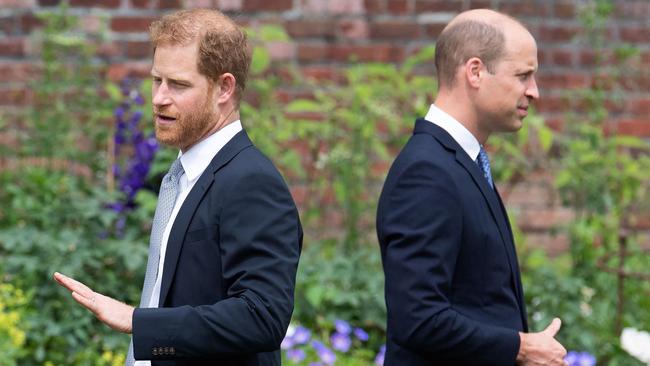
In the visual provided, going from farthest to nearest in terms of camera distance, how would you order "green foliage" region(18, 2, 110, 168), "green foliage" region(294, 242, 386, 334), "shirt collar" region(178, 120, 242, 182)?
"green foliage" region(18, 2, 110, 168) → "green foliage" region(294, 242, 386, 334) → "shirt collar" region(178, 120, 242, 182)

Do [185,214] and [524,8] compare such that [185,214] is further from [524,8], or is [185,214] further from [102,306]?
[524,8]

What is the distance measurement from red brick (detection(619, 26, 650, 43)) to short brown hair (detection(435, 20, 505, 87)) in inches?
132

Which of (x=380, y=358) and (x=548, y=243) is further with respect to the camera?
(x=548, y=243)

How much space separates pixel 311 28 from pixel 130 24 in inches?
35.5

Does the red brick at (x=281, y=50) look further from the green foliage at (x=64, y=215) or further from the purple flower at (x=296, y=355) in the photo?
the purple flower at (x=296, y=355)

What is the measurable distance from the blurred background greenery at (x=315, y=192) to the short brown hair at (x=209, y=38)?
209 cm

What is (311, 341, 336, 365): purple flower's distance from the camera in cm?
506

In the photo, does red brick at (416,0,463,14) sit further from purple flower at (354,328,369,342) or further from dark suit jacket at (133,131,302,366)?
dark suit jacket at (133,131,302,366)

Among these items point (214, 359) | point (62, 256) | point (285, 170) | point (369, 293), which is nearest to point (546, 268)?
point (369, 293)

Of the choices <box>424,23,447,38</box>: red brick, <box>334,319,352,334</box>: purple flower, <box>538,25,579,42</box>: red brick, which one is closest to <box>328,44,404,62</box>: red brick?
<box>424,23,447,38</box>: red brick

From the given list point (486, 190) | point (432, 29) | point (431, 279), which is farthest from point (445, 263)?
point (432, 29)

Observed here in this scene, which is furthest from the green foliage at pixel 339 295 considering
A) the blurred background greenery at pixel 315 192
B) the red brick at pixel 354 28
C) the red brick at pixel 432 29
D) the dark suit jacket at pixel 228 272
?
the dark suit jacket at pixel 228 272

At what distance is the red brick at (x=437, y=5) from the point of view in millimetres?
6445

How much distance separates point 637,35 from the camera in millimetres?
6668
